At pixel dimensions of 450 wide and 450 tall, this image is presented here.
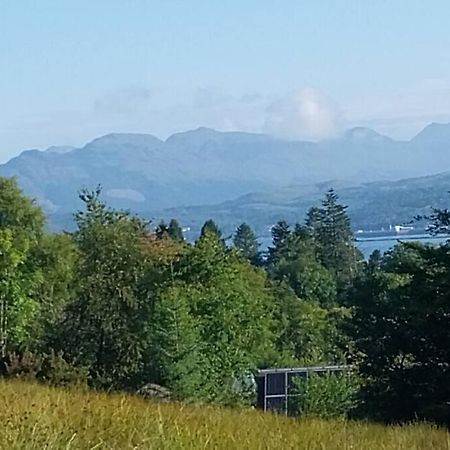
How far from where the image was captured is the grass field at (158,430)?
5.57 metres

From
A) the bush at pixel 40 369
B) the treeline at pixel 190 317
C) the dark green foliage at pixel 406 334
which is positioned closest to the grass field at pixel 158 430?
the treeline at pixel 190 317

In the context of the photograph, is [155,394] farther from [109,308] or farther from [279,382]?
[279,382]

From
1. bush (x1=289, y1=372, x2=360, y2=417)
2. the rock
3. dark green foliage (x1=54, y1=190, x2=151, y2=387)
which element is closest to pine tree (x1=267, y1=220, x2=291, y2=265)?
bush (x1=289, y1=372, x2=360, y2=417)

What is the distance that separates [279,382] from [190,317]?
807 cm

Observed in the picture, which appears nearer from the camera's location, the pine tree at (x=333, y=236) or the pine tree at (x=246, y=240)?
the pine tree at (x=333, y=236)

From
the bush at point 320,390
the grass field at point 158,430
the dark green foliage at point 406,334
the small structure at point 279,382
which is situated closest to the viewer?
the grass field at point 158,430

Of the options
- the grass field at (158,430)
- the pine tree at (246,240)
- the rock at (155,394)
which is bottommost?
the rock at (155,394)

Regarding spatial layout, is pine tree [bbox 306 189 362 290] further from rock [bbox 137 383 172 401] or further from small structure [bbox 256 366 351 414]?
rock [bbox 137 383 172 401]

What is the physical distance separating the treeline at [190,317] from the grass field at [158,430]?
6.19 meters

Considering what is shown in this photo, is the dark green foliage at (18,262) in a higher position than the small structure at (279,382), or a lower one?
higher

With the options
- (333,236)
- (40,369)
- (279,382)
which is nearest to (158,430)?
(40,369)

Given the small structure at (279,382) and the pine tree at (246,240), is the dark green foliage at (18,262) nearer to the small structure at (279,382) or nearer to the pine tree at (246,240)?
the small structure at (279,382)

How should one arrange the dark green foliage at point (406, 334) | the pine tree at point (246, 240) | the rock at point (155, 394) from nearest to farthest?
the rock at point (155, 394) → the dark green foliage at point (406, 334) → the pine tree at point (246, 240)

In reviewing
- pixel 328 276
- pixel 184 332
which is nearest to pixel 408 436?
pixel 184 332
